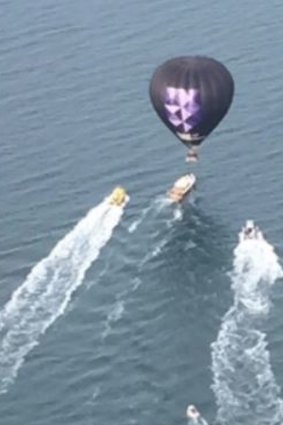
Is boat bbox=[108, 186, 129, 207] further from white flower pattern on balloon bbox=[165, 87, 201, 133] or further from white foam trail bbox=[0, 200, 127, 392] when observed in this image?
white flower pattern on balloon bbox=[165, 87, 201, 133]

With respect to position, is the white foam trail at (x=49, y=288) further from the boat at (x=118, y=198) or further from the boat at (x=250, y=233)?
the boat at (x=250, y=233)

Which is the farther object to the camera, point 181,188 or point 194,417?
point 181,188

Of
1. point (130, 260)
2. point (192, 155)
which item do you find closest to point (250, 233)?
point (130, 260)

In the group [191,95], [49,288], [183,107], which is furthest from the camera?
[183,107]

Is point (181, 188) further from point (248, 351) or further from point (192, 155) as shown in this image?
point (248, 351)

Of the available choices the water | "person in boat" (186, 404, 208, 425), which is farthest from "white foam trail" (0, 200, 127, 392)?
"person in boat" (186, 404, 208, 425)

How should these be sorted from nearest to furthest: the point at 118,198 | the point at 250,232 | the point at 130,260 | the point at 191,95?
the point at 130,260
the point at 250,232
the point at 191,95
the point at 118,198

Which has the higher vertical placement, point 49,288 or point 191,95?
point 191,95

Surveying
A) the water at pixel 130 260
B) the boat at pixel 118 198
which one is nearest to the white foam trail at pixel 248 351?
the water at pixel 130 260
